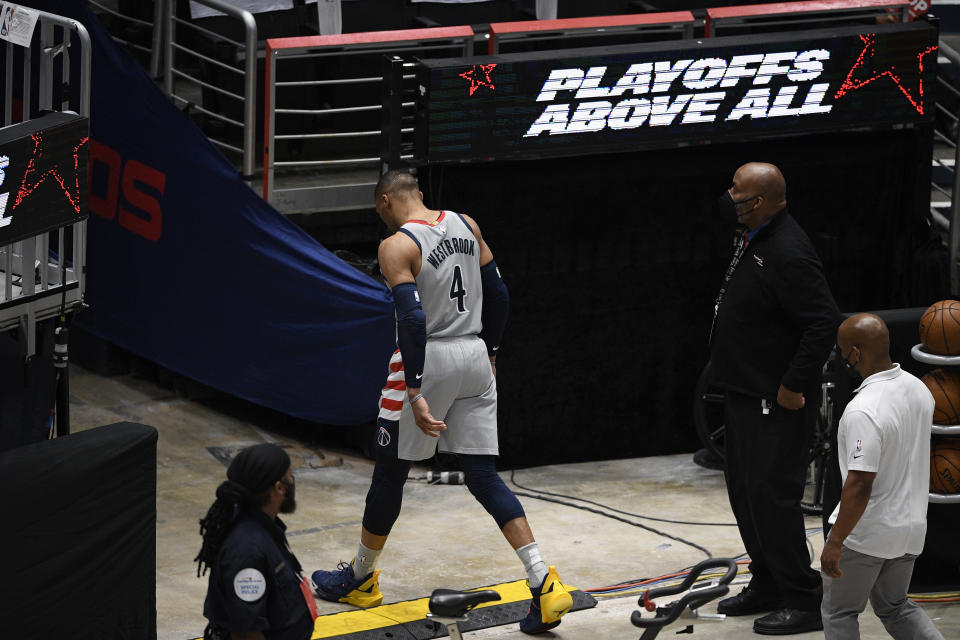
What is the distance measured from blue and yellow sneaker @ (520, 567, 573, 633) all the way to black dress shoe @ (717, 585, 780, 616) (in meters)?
0.82

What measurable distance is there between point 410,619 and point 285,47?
376 cm

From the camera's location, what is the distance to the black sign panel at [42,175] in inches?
267

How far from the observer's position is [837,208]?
404 inches

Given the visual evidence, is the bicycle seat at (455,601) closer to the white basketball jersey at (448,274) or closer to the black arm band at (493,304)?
the white basketball jersey at (448,274)

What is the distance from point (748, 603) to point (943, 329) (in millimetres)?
1566

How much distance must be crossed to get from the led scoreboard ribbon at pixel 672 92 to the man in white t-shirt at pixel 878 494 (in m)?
3.43

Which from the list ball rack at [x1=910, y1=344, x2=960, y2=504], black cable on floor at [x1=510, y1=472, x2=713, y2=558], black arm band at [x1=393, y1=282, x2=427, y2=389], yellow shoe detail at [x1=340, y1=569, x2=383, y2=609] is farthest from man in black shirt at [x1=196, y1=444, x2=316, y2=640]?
black cable on floor at [x1=510, y1=472, x2=713, y2=558]

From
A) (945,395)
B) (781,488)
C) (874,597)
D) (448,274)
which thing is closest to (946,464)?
(945,395)

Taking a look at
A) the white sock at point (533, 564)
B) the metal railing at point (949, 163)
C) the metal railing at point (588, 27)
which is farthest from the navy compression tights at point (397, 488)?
the metal railing at point (949, 163)

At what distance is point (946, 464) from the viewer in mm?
7328

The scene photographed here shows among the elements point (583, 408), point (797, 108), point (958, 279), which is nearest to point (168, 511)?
point (583, 408)

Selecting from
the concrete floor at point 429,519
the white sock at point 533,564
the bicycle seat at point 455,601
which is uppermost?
the bicycle seat at point 455,601

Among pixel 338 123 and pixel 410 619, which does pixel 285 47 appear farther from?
pixel 410 619

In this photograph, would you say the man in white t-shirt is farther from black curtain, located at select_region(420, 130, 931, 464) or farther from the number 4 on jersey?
black curtain, located at select_region(420, 130, 931, 464)
